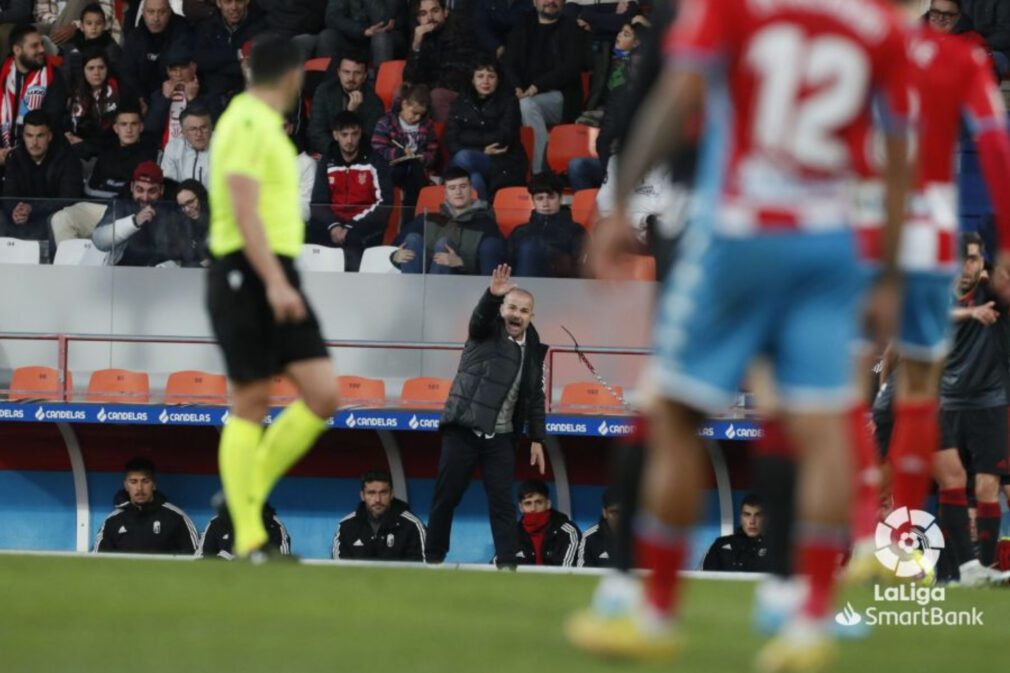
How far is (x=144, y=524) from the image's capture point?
1373 centimetres

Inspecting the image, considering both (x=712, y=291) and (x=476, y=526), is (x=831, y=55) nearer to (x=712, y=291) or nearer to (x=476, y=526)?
(x=712, y=291)

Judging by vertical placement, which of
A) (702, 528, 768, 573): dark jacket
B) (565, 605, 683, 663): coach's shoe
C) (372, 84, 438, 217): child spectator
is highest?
(372, 84, 438, 217): child spectator

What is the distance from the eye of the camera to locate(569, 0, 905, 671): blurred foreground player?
414 centimetres

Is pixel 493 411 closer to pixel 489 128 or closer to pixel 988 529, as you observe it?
pixel 988 529

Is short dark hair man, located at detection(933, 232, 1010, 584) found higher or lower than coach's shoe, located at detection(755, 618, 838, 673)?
higher

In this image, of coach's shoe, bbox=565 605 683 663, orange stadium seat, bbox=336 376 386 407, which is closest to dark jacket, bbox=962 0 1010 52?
orange stadium seat, bbox=336 376 386 407

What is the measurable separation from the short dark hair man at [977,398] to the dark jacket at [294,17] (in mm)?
8850

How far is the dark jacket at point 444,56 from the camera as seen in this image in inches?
655

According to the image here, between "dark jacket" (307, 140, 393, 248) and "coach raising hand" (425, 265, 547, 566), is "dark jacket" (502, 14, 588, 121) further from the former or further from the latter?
"coach raising hand" (425, 265, 547, 566)

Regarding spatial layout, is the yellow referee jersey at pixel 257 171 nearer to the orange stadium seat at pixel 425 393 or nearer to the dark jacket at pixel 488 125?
the orange stadium seat at pixel 425 393

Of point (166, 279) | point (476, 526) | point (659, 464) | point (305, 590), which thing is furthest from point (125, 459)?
point (659, 464)

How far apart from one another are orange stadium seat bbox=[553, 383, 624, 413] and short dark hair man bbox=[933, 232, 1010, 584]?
3203 millimetres

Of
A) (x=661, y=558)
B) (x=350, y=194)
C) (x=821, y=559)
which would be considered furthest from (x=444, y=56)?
(x=821, y=559)

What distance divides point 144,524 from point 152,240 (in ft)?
6.85
